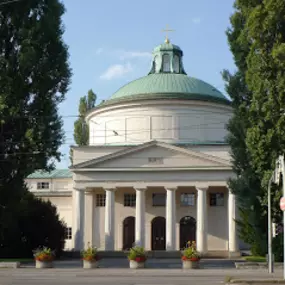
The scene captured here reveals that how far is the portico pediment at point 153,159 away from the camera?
167 feet

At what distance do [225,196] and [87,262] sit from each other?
21.6 meters

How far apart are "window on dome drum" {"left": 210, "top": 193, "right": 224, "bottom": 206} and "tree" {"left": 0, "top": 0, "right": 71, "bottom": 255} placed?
2005 cm

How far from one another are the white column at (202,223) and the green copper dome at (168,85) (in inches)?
403

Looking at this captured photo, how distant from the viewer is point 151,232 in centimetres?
5403

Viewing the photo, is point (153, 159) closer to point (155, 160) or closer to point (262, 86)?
point (155, 160)

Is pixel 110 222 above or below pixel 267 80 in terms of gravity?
below

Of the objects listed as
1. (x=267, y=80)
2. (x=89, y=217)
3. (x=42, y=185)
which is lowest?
(x=89, y=217)

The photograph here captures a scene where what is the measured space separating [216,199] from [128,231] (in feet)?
27.0

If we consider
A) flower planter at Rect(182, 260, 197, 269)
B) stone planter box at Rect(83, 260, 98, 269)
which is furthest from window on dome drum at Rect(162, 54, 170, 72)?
stone planter box at Rect(83, 260, 98, 269)

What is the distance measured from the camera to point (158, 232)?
178 feet

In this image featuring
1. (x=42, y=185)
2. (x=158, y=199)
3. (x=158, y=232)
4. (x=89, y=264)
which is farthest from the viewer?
(x=42, y=185)

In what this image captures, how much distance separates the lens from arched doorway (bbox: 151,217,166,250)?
5394 centimetres

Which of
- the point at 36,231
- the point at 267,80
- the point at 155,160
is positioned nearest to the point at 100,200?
the point at 155,160

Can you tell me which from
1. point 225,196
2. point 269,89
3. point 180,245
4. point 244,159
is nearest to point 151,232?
point 180,245
